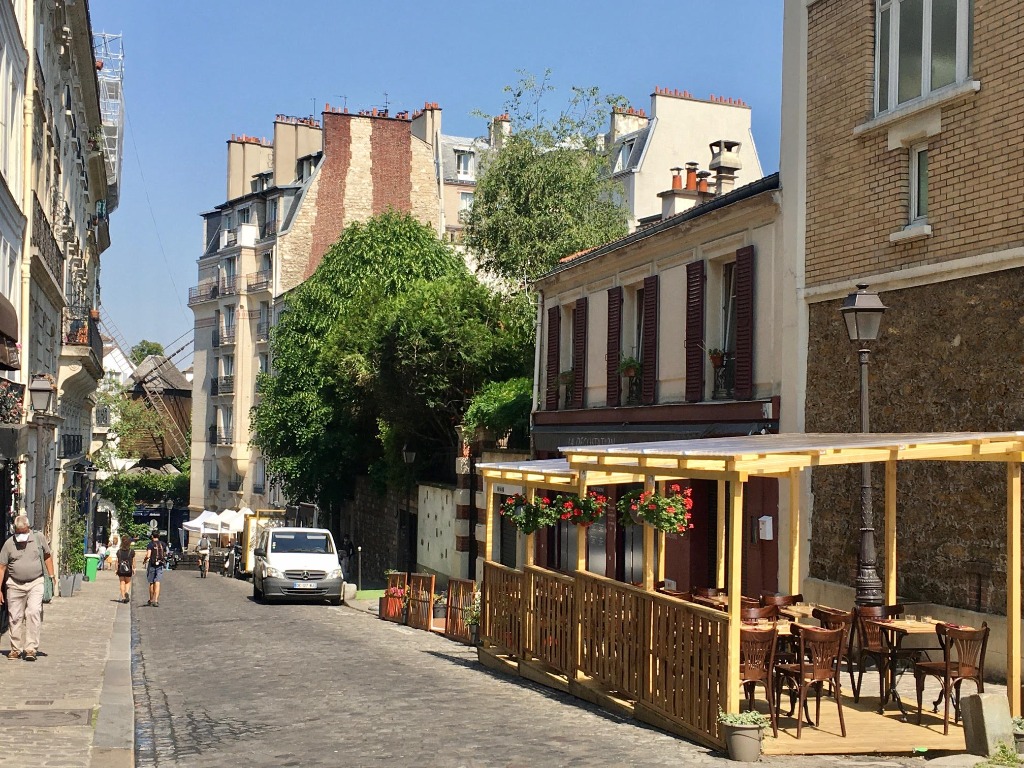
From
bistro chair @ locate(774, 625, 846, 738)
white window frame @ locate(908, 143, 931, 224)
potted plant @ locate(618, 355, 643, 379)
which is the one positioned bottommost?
bistro chair @ locate(774, 625, 846, 738)

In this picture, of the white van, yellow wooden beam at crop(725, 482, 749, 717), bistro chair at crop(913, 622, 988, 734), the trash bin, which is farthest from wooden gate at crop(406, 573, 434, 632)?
the trash bin

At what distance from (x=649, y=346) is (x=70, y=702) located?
12955mm

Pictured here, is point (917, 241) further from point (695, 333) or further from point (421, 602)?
point (421, 602)

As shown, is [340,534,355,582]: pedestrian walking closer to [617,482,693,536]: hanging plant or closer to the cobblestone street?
the cobblestone street

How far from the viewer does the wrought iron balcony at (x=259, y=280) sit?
63562 millimetres

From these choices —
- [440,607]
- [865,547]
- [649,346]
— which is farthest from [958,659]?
[440,607]

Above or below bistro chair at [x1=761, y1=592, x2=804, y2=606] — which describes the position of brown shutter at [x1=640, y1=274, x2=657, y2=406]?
above

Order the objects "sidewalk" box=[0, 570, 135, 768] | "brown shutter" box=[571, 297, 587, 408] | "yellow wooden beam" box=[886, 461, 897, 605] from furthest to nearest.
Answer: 1. "brown shutter" box=[571, 297, 587, 408]
2. "yellow wooden beam" box=[886, 461, 897, 605]
3. "sidewalk" box=[0, 570, 135, 768]

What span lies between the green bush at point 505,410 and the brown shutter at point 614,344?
5536mm

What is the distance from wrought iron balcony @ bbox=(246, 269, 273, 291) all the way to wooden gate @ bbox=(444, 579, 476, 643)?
43.8 metres

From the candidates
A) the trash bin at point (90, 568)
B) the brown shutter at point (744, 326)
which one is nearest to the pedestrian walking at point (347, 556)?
the trash bin at point (90, 568)

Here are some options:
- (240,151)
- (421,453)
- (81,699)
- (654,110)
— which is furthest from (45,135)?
(240,151)

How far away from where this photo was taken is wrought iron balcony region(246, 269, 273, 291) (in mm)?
63562

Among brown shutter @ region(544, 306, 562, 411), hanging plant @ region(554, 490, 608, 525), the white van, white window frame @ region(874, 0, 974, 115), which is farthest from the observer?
the white van
